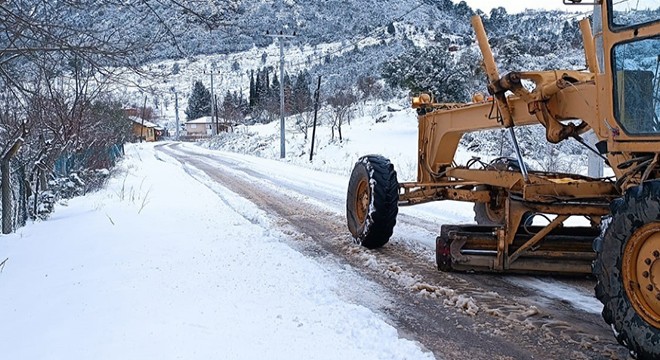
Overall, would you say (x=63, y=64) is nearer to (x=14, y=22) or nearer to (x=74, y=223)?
(x=14, y=22)

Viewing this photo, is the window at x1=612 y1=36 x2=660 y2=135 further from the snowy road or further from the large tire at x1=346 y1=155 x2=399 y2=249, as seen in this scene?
the large tire at x1=346 y1=155 x2=399 y2=249

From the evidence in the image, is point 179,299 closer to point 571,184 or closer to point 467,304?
point 467,304

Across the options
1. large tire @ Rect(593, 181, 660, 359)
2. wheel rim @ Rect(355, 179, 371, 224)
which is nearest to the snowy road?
wheel rim @ Rect(355, 179, 371, 224)

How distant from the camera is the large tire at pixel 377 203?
24.3 ft

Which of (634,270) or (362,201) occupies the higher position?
(634,270)

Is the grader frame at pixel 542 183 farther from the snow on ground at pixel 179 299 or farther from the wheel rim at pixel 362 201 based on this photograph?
the wheel rim at pixel 362 201

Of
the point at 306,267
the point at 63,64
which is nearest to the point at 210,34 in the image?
the point at 63,64

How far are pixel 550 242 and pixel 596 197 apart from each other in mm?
631

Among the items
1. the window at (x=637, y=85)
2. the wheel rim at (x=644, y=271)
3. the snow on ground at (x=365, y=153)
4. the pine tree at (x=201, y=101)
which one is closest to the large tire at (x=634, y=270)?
the wheel rim at (x=644, y=271)

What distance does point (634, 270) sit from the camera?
3688 millimetres

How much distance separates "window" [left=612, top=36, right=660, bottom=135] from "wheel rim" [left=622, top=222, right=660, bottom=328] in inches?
32.9

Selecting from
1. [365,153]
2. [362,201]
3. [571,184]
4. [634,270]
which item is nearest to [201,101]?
[365,153]

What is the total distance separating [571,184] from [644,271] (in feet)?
6.53

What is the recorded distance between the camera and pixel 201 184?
1758 cm
